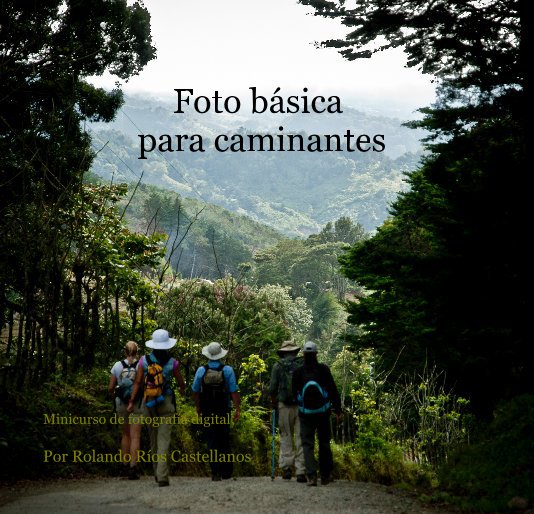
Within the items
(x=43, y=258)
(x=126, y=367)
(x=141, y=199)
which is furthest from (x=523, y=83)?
(x=141, y=199)

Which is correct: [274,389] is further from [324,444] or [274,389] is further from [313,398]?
[324,444]

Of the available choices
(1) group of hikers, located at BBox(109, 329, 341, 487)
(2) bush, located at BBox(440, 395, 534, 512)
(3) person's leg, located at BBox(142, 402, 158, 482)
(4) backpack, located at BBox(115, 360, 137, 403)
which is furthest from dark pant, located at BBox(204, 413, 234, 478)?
(2) bush, located at BBox(440, 395, 534, 512)

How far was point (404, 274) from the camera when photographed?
6812 millimetres

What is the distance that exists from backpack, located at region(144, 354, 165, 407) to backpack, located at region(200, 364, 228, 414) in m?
0.64

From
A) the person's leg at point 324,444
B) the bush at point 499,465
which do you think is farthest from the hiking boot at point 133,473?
the bush at point 499,465

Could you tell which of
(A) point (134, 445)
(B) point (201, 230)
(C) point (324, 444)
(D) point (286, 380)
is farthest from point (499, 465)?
(B) point (201, 230)

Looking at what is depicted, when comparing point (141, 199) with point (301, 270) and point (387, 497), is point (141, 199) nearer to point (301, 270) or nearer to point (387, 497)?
point (301, 270)

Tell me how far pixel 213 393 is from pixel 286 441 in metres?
1.20

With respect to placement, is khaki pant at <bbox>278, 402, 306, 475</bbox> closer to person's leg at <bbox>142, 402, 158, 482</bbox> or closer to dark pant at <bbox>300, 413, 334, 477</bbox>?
dark pant at <bbox>300, 413, 334, 477</bbox>

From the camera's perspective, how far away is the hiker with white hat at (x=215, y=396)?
753 centimetres

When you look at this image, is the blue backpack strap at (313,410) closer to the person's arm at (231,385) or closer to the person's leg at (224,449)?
the person's arm at (231,385)

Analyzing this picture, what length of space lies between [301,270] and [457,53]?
7809cm

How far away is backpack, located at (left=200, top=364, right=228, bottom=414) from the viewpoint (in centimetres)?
753

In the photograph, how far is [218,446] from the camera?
769cm
